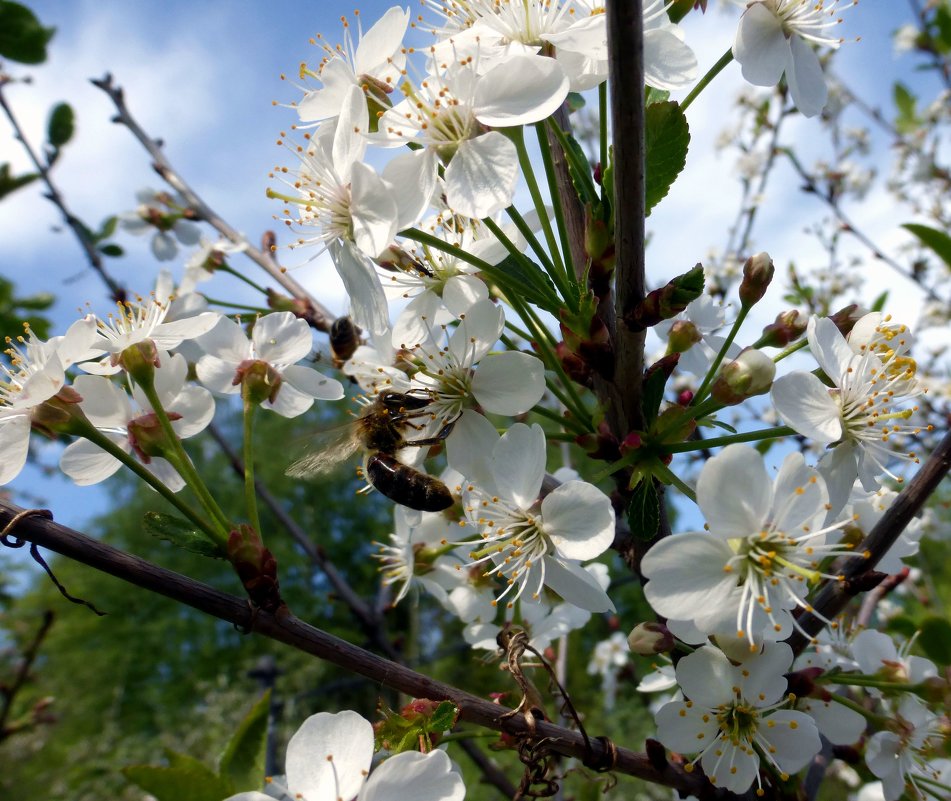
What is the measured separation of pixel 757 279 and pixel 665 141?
0.35 m

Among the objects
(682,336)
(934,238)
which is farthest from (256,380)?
(934,238)

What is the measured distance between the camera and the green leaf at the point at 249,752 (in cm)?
131

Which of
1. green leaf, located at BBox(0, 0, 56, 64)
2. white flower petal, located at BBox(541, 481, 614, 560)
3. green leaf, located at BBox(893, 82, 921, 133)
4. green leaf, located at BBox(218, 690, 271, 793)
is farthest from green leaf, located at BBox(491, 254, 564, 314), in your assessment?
green leaf, located at BBox(893, 82, 921, 133)

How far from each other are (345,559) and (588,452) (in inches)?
735

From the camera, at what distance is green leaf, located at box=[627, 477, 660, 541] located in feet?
3.43

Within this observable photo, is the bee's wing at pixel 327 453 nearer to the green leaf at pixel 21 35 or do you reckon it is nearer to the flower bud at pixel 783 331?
the flower bud at pixel 783 331

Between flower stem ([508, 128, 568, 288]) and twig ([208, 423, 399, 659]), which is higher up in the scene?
flower stem ([508, 128, 568, 288])

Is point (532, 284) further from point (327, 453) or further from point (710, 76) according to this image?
point (327, 453)

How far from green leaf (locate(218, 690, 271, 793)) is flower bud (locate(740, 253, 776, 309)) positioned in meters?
1.16

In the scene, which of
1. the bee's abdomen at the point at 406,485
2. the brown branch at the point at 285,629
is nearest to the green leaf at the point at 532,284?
the bee's abdomen at the point at 406,485

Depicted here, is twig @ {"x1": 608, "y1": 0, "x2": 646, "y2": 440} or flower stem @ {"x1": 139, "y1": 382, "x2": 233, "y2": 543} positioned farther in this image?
flower stem @ {"x1": 139, "y1": 382, "x2": 233, "y2": 543}

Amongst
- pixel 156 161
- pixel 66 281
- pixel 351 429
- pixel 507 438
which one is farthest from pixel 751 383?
pixel 66 281

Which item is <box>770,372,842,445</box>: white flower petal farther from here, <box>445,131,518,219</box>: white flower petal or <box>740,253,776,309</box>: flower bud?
<box>445,131,518,219</box>: white flower petal

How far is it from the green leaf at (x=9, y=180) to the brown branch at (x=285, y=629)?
10.6 ft
